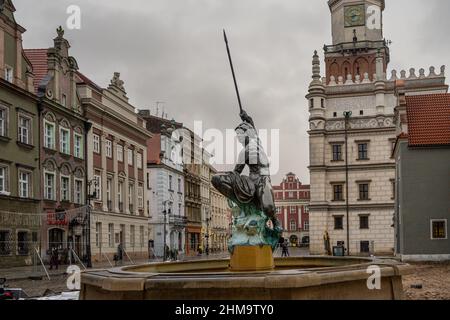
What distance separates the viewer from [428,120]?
37906 millimetres

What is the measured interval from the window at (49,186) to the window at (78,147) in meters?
3.81

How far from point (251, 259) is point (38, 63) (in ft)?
106

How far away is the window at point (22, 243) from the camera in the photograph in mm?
34094

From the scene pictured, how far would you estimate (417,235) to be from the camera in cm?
3666

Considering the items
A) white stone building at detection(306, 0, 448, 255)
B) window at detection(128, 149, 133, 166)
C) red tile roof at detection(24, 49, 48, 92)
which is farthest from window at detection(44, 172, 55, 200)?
white stone building at detection(306, 0, 448, 255)

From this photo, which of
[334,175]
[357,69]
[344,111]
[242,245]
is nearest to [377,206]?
[334,175]

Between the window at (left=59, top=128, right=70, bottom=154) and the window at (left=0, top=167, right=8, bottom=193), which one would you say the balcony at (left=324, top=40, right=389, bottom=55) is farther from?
the window at (left=0, top=167, right=8, bottom=193)

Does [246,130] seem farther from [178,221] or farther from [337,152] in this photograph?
[178,221]

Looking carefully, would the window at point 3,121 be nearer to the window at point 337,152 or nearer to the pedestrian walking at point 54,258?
the pedestrian walking at point 54,258

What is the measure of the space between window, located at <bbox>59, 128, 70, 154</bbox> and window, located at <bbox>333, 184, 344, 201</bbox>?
75.8ft

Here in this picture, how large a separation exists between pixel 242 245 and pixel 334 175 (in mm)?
41764

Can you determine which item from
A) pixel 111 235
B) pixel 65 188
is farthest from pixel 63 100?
pixel 111 235

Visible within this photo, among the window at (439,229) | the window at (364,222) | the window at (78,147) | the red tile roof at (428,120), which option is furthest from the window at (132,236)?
the window at (439,229)

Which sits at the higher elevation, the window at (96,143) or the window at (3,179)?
the window at (96,143)
